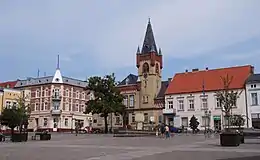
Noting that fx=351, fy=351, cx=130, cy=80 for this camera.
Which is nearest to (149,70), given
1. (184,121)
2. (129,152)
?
(184,121)

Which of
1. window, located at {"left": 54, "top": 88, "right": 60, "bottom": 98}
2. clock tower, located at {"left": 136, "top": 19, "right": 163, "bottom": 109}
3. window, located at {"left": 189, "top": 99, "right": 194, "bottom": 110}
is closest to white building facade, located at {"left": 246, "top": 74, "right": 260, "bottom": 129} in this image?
window, located at {"left": 189, "top": 99, "right": 194, "bottom": 110}

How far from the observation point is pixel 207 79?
2761 inches

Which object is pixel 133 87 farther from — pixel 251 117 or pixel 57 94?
pixel 251 117

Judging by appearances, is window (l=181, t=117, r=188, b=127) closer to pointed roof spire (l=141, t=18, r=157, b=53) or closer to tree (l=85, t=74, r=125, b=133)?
tree (l=85, t=74, r=125, b=133)

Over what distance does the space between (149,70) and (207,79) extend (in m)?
13.6

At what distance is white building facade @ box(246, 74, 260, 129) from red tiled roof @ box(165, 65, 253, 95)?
1.90 metres

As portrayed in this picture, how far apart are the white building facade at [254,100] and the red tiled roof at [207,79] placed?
74.7 inches

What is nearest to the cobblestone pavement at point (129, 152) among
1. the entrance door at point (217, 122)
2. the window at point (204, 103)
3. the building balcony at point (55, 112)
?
the entrance door at point (217, 122)

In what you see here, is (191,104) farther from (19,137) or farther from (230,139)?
(230,139)

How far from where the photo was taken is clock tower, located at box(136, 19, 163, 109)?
7650 centimetres

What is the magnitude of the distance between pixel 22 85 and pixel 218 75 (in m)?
52.1

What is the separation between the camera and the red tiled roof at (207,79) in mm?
65562

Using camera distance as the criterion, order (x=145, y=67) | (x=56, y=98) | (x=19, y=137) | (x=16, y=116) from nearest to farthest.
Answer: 1. (x=19, y=137)
2. (x=16, y=116)
3. (x=145, y=67)
4. (x=56, y=98)

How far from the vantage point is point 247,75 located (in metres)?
64.9
